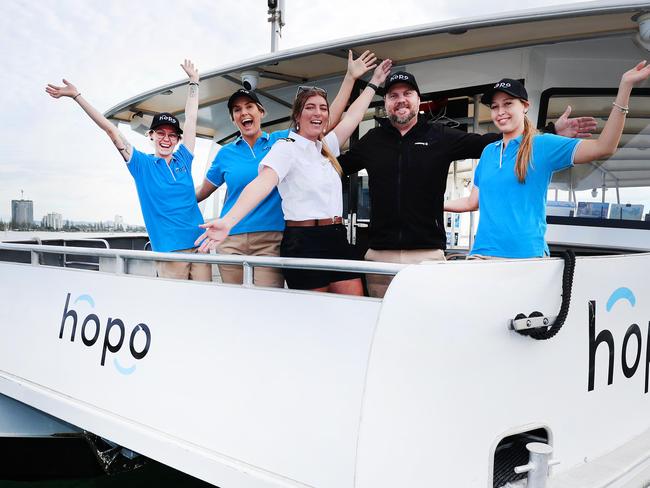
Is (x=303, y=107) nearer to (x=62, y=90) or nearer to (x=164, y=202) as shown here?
(x=164, y=202)

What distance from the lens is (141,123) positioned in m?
5.77

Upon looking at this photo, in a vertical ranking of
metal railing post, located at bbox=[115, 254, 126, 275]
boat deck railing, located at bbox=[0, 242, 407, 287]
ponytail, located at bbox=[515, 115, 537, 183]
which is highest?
ponytail, located at bbox=[515, 115, 537, 183]

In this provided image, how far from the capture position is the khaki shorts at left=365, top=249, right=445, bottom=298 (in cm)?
250

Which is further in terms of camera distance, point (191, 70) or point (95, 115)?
point (191, 70)

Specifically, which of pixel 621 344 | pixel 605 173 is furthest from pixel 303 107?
pixel 605 173

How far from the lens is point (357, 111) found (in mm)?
2869

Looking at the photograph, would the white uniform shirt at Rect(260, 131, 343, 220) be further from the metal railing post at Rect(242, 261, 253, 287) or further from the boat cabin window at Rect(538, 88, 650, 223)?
the boat cabin window at Rect(538, 88, 650, 223)

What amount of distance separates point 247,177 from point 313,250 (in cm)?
85

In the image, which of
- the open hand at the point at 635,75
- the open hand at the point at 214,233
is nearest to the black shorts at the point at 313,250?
the open hand at the point at 214,233

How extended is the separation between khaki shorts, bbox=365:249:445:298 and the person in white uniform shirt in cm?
12

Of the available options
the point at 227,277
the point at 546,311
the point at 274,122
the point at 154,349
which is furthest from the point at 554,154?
the point at 274,122

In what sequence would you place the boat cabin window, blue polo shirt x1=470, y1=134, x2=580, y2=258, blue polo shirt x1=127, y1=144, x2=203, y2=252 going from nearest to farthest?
blue polo shirt x1=470, y1=134, x2=580, y2=258 < blue polo shirt x1=127, y1=144, x2=203, y2=252 < the boat cabin window

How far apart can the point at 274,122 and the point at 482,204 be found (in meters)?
2.88

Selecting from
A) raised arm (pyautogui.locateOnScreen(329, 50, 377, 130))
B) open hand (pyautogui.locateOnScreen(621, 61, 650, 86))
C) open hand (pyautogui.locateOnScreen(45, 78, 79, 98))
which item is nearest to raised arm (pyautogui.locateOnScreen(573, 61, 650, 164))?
open hand (pyautogui.locateOnScreen(621, 61, 650, 86))
